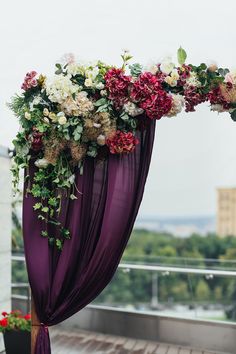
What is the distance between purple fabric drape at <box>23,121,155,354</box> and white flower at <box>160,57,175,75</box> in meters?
0.30

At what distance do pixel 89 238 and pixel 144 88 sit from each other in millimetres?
896

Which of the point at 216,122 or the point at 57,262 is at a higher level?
the point at 216,122

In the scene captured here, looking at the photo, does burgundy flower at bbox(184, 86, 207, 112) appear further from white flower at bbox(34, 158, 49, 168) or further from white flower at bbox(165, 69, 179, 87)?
white flower at bbox(34, 158, 49, 168)

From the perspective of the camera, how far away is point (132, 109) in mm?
2451

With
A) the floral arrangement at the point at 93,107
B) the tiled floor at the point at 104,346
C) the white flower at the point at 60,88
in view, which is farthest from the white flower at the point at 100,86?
the tiled floor at the point at 104,346

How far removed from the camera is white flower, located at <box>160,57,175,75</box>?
249 centimetres

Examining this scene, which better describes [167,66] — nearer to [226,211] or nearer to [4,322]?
[4,322]

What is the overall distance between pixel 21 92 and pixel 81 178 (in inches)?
24.5

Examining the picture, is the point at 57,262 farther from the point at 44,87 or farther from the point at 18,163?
the point at 44,87

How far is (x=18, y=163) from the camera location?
2.66 metres

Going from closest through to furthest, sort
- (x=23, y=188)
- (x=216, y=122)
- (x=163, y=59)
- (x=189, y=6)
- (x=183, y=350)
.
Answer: (x=163, y=59)
(x=23, y=188)
(x=183, y=350)
(x=189, y=6)
(x=216, y=122)

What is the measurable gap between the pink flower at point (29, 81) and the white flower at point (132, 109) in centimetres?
55

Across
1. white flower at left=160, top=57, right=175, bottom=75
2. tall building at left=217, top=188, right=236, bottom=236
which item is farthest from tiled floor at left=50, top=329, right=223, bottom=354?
tall building at left=217, top=188, right=236, bottom=236

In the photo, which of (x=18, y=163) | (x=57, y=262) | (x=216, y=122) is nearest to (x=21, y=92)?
(x=18, y=163)
